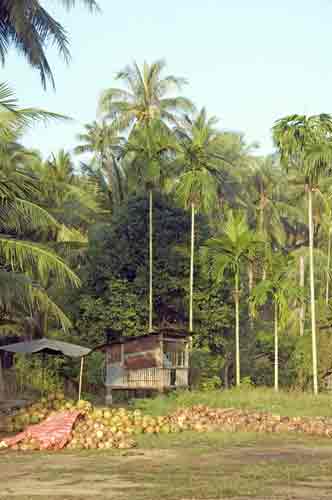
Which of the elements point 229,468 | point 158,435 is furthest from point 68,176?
point 229,468

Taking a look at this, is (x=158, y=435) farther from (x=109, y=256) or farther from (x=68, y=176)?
(x=68, y=176)

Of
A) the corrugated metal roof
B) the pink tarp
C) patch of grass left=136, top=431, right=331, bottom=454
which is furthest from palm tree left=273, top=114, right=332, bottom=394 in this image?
the pink tarp

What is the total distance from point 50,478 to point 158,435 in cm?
692

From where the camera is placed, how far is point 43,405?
21.8m

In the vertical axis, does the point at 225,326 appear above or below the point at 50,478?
above

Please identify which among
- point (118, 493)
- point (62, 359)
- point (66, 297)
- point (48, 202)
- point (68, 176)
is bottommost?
point (118, 493)

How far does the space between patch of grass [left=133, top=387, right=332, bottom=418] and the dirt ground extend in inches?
189

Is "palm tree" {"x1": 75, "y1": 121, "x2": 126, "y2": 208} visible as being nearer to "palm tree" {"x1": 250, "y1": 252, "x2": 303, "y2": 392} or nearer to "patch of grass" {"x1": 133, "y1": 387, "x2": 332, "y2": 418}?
"palm tree" {"x1": 250, "y1": 252, "x2": 303, "y2": 392}

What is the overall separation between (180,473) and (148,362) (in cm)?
1677

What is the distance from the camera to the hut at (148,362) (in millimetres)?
29312

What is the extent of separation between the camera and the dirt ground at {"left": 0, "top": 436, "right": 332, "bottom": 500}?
10.7 m

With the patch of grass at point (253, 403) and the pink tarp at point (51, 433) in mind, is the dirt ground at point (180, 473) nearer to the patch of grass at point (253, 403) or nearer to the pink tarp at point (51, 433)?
the pink tarp at point (51, 433)

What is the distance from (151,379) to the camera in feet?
96.9

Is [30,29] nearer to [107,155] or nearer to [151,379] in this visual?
[151,379]
